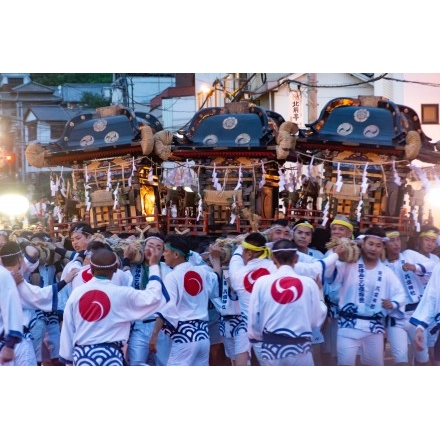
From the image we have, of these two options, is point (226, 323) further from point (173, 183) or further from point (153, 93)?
point (153, 93)

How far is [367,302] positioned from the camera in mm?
7289

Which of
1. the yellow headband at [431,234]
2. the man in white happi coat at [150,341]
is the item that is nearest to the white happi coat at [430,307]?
the yellow headband at [431,234]

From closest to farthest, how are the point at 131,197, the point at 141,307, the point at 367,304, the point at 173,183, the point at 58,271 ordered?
the point at 141,307, the point at 367,304, the point at 58,271, the point at 131,197, the point at 173,183

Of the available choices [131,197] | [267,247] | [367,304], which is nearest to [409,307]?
[367,304]

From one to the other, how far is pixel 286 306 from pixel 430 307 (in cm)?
127

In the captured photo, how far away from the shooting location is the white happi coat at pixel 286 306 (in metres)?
6.12

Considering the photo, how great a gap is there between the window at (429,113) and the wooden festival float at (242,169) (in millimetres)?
1414

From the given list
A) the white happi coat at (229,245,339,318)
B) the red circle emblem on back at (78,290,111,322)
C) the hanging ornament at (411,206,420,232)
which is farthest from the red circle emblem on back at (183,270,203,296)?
the hanging ornament at (411,206,420,232)

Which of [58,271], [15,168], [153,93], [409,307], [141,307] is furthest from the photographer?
[153,93]

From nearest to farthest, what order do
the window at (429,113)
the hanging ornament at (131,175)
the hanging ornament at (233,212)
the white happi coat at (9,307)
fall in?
the white happi coat at (9,307) < the hanging ornament at (233,212) < the hanging ornament at (131,175) < the window at (429,113)

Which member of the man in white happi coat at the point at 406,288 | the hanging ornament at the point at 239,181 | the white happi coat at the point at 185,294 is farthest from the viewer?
the hanging ornament at the point at 239,181

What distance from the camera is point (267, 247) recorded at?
23.9 feet

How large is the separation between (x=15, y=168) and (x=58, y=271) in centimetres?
472

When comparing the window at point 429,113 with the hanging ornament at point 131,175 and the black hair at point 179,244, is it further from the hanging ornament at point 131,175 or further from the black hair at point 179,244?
the black hair at point 179,244
